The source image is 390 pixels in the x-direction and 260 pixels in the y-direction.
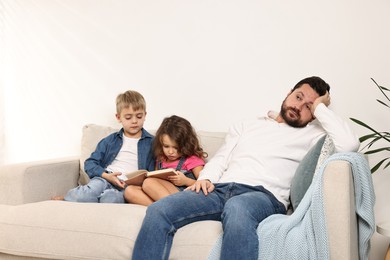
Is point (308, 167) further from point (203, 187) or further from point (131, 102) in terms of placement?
point (131, 102)

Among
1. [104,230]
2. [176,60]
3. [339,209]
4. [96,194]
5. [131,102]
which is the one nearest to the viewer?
[339,209]

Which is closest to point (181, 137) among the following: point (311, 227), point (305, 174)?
point (305, 174)

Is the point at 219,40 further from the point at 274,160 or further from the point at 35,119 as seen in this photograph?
the point at 35,119

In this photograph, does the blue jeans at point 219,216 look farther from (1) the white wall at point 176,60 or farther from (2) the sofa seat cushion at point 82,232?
(1) the white wall at point 176,60

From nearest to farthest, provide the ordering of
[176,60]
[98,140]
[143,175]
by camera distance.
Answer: [143,175]
[98,140]
[176,60]

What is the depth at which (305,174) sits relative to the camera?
2221mm

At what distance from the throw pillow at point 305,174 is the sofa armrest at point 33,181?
1.24 m

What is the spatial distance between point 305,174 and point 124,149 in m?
1.03

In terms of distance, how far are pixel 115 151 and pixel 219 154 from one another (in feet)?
1.95

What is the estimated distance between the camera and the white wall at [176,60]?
2.80 meters

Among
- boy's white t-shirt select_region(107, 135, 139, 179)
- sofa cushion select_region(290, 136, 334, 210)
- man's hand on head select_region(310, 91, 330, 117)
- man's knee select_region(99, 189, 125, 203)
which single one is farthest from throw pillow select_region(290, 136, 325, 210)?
boy's white t-shirt select_region(107, 135, 139, 179)

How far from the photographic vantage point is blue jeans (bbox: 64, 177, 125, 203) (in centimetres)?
252

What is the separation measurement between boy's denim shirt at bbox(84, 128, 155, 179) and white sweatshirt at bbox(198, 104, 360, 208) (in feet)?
1.35

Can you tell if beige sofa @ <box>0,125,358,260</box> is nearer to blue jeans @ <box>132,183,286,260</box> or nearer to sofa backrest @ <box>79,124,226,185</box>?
blue jeans @ <box>132,183,286,260</box>
